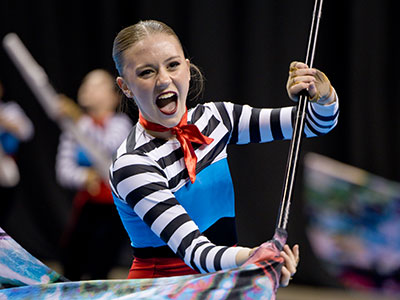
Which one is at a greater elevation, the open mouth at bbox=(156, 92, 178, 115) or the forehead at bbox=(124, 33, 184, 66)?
the forehead at bbox=(124, 33, 184, 66)

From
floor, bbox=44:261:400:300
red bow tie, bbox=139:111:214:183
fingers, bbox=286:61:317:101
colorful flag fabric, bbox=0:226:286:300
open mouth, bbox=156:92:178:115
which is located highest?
fingers, bbox=286:61:317:101

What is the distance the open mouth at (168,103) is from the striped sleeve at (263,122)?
0.17 m

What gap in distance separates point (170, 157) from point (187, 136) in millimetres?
62

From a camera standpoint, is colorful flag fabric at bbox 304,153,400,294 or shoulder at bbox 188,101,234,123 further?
colorful flag fabric at bbox 304,153,400,294

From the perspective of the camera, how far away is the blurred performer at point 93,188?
121 inches

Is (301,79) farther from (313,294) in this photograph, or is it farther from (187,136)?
(313,294)

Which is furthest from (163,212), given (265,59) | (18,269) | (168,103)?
(265,59)

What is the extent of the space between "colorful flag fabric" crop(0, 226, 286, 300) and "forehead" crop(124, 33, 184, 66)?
428 millimetres

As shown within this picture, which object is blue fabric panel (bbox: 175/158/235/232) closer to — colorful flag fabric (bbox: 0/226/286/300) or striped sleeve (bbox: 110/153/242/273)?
striped sleeve (bbox: 110/153/242/273)

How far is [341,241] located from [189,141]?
75.1 inches

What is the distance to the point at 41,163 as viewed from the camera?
4531 millimetres

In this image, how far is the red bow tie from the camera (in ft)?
4.52

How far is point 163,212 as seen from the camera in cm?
127

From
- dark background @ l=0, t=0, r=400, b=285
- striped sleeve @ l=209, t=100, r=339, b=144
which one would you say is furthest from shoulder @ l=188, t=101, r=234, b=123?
dark background @ l=0, t=0, r=400, b=285
